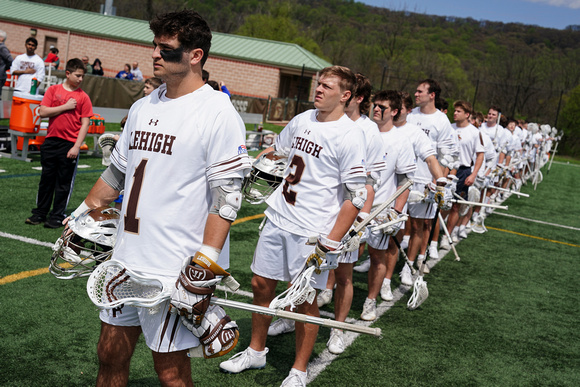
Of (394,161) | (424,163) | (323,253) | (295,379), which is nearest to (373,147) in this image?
(394,161)

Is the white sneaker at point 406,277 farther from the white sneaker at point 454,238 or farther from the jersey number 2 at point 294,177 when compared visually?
the jersey number 2 at point 294,177

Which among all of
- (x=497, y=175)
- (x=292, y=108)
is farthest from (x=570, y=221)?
(x=292, y=108)

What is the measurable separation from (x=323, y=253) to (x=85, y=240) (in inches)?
59.9

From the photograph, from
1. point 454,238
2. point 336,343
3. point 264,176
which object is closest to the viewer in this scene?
point 264,176

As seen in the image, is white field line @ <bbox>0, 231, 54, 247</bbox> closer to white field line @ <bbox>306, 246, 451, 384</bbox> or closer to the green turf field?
the green turf field

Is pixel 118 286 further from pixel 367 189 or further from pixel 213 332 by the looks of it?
pixel 367 189

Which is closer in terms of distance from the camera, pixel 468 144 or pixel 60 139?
pixel 60 139

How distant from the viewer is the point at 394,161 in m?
5.86

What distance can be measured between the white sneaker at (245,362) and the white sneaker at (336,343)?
74cm

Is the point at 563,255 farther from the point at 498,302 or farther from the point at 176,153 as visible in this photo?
the point at 176,153

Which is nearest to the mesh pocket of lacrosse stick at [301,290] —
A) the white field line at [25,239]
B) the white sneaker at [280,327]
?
the white sneaker at [280,327]

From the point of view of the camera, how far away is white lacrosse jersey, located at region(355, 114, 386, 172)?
200 inches

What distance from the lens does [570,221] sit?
1464 cm

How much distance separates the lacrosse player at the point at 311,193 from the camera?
402cm
